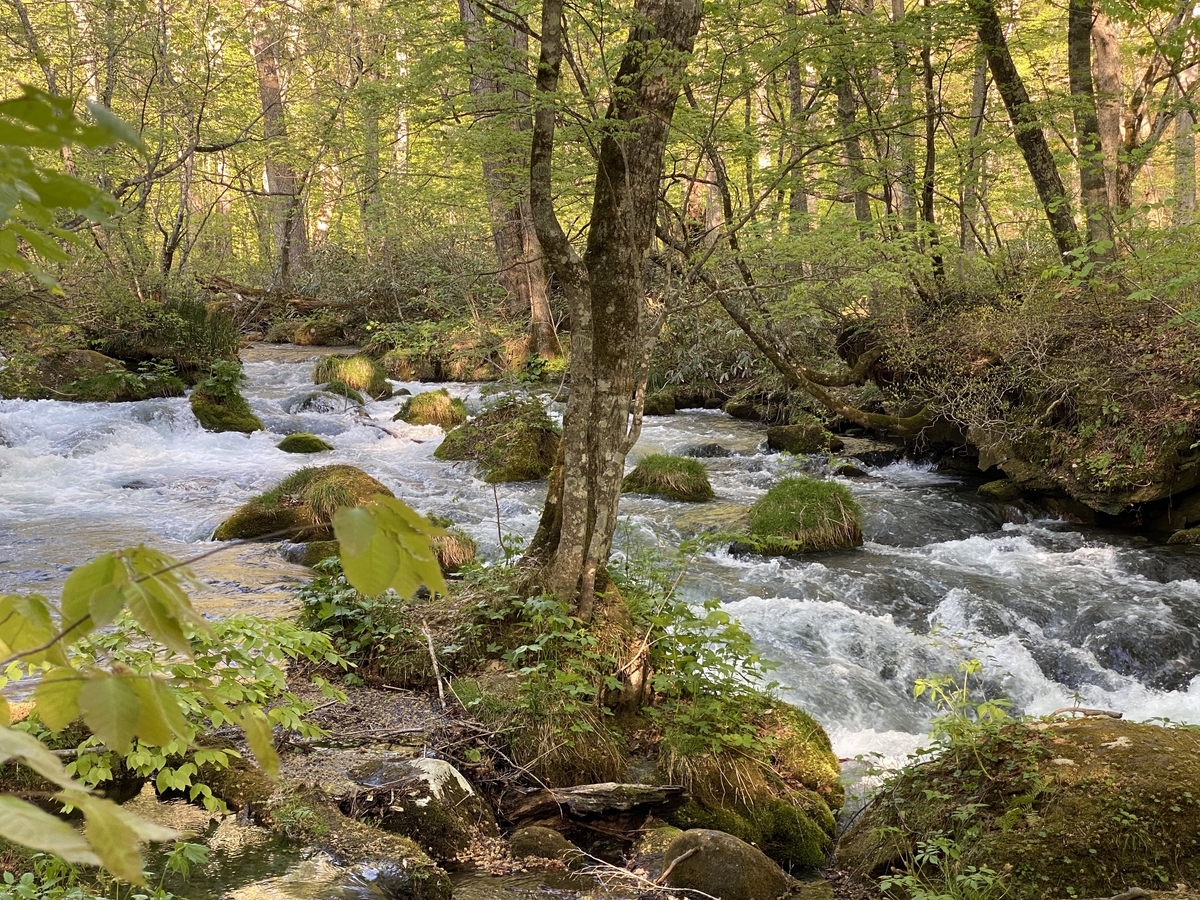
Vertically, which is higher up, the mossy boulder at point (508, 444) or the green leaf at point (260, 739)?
the green leaf at point (260, 739)

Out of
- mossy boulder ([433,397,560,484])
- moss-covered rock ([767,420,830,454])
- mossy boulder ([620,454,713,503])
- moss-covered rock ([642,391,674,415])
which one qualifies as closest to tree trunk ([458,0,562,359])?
mossy boulder ([433,397,560,484])

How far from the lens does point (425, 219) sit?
42.4ft

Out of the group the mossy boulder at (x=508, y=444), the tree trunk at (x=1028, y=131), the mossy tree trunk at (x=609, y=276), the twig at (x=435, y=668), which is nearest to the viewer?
the mossy tree trunk at (x=609, y=276)

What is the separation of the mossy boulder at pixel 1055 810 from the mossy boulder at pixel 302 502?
20.2 ft

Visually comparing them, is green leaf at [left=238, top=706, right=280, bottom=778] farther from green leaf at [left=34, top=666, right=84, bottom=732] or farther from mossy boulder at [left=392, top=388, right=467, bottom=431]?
mossy boulder at [left=392, top=388, right=467, bottom=431]

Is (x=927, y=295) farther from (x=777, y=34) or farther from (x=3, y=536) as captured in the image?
(x=3, y=536)

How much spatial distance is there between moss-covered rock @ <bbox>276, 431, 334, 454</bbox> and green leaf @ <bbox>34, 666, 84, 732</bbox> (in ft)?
42.1

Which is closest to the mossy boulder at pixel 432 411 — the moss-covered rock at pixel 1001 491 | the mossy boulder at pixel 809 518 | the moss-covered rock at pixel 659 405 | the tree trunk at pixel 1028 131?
the moss-covered rock at pixel 659 405

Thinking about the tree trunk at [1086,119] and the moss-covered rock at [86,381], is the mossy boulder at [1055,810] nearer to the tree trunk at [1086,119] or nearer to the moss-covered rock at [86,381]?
the tree trunk at [1086,119]

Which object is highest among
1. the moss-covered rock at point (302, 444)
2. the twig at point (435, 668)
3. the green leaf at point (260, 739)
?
the green leaf at point (260, 739)

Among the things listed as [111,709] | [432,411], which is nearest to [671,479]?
[432,411]

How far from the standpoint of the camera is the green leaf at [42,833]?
2.11 ft

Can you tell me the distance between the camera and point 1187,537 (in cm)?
924

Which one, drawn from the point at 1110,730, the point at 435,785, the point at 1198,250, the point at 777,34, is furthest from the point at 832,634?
the point at 1198,250
